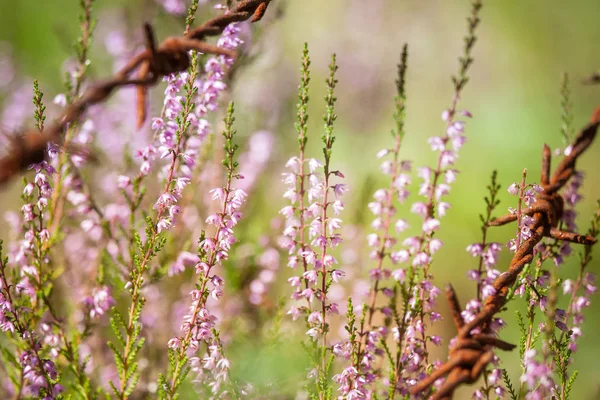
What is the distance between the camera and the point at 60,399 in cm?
100

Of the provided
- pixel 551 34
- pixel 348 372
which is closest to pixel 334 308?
pixel 348 372

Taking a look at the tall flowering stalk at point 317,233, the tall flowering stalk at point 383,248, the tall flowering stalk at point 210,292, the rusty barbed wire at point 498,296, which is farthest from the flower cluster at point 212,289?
the rusty barbed wire at point 498,296

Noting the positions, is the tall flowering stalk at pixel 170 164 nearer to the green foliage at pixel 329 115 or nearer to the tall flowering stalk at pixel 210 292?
the tall flowering stalk at pixel 210 292

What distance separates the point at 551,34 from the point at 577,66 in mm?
741

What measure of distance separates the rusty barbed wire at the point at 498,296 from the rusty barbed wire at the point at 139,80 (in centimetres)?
48

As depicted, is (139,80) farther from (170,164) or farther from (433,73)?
(433,73)

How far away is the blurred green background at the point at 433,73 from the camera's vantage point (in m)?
4.81

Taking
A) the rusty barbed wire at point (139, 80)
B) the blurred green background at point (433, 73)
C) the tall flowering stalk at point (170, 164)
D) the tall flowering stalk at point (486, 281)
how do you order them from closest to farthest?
the rusty barbed wire at point (139, 80), the tall flowering stalk at point (486, 281), the tall flowering stalk at point (170, 164), the blurred green background at point (433, 73)

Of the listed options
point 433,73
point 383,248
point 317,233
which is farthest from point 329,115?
point 433,73

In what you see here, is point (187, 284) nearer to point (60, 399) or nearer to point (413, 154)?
point (60, 399)

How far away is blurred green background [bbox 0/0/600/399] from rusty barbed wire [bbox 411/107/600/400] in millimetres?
3069

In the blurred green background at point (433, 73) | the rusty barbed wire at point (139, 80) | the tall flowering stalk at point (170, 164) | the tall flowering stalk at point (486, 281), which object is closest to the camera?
the rusty barbed wire at point (139, 80)

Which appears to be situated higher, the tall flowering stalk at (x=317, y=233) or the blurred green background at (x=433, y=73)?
the blurred green background at (x=433, y=73)

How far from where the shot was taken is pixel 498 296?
0.80 meters
